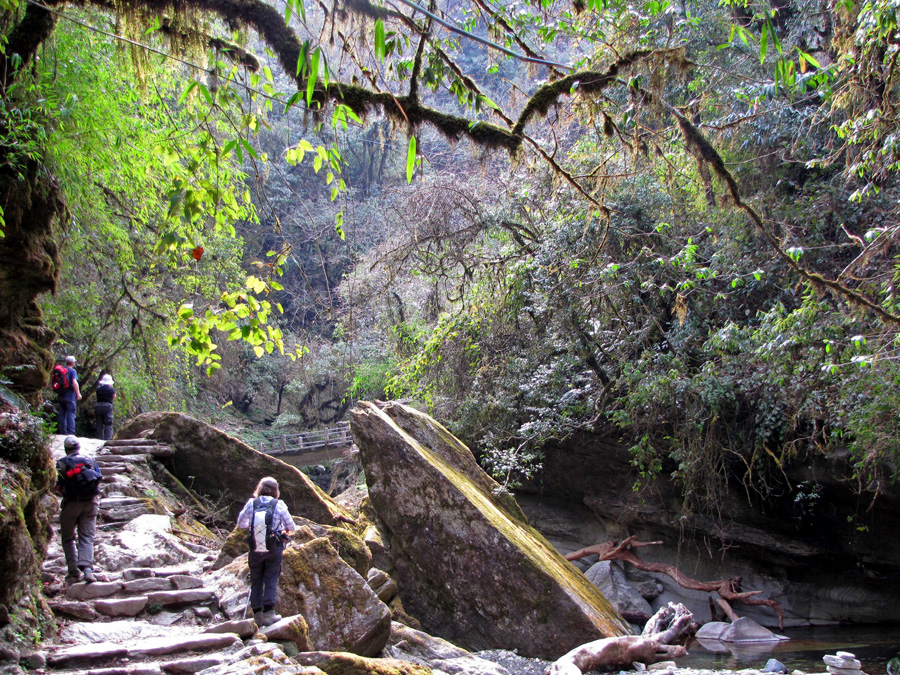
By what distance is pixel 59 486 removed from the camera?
5.91m

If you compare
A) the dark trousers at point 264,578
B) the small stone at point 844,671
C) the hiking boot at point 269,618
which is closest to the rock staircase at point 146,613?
the hiking boot at point 269,618

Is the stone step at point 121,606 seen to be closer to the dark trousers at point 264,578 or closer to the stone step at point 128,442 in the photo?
the dark trousers at point 264,578

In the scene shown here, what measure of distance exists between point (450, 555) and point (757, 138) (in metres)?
7.74

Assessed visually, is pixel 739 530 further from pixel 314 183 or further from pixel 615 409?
pixel 314 183

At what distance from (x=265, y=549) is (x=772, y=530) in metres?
9.93

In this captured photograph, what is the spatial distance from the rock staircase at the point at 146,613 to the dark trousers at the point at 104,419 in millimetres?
3472

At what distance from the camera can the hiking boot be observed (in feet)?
16.7

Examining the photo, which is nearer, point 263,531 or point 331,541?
point 263,531

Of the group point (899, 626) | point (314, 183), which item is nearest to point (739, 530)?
point (899, 626)

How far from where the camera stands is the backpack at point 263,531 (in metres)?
5.04

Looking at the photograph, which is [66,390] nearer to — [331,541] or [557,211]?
[331,541]

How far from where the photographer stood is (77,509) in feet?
19.3

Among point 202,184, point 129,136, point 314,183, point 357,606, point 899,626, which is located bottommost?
point 899,626

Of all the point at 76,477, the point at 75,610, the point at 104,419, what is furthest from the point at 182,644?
the point at 104,419
